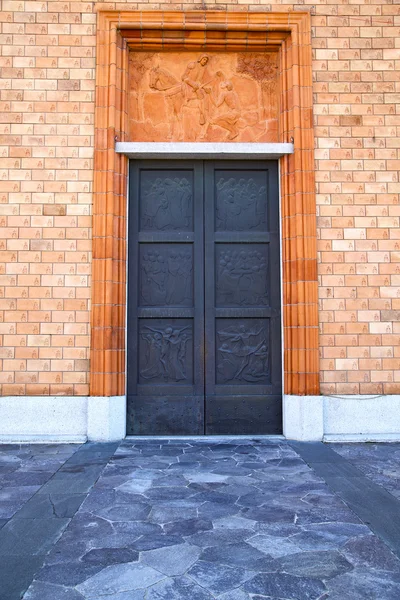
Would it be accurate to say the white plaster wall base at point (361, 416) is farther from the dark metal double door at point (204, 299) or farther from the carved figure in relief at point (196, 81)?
the carved figure in relief at point (196, 81)

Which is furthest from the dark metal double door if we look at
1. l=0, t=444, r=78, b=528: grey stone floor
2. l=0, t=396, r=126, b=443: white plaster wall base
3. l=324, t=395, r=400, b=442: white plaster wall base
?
l=0, t=444, r=78, b=528: grey stone floor

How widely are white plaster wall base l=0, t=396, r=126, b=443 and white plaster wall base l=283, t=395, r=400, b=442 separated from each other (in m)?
2.12

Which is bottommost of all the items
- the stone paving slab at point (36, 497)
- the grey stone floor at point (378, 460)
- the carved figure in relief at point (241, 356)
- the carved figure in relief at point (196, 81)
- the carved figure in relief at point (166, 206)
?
the grey stone floor at point (378, 460)

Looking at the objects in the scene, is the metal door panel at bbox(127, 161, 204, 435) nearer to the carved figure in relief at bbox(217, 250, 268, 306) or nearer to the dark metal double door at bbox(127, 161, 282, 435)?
the dark metal double door at bbox(127, 161, 282, 435)

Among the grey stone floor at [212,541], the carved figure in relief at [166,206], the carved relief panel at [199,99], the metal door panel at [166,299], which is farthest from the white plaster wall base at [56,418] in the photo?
the carved relief panel at [199,99]

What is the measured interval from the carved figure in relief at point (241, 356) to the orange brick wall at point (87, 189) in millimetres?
754

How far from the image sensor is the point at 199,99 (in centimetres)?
601

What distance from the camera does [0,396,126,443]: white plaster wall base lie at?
17.3 ft

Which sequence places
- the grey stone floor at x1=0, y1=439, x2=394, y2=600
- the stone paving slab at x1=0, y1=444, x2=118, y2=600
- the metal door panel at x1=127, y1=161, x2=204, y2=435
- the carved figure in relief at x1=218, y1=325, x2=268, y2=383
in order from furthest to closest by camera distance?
1. the carved figure in relief at x1=218, y1=325, x2=268, y2=383
2. the metal door panel at x1=127, y1=161, x2=204, y2=435
3. the stone paving slab at x1=0, y1=444, x2=118, y2=600
4. the grey stone floor at x1=0, y1=439, x2=394, y2=600

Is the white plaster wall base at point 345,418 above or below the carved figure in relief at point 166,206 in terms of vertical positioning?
below

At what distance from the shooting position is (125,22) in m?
5.70

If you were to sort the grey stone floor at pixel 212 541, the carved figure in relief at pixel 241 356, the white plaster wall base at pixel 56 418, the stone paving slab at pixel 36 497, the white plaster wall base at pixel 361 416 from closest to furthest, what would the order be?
the grey stone floor at pixel 212 541, the stone paving slab at pixel 36 497, the white plaster wall base at pixel 56 418, the white plaster wall base at pixel 361 416, the carved figure in relief at pixel 241 356

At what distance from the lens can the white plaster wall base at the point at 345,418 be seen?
17.5ft

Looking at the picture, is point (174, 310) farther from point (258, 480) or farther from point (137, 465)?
point (258, 480)
